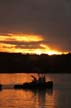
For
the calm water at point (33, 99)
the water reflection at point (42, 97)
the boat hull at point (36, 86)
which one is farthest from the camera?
the boat hull at point (36, 86)

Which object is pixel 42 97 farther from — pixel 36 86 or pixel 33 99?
pixel 36 86

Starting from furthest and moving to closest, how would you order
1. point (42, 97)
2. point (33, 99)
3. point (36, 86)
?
point (36, 86) → point (42, 97) → point (33, 99)

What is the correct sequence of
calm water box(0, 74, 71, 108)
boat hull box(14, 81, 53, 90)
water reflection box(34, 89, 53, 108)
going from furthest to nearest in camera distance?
boat hull box(14, 81, 53, 90) < water reflection box(34, 89, 53, 108) < calm water box(0, 74, 71, 108)

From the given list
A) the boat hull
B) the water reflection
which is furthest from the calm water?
the boat hull

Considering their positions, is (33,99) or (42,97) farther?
(42,97)

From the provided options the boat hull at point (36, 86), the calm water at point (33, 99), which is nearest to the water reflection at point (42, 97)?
the calm water at point (33, 99)

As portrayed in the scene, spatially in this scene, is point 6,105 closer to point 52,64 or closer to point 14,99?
point 14,99

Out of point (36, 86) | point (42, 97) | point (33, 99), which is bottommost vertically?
point (33, 99)

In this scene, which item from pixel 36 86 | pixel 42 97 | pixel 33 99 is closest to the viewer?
pixel 33 99

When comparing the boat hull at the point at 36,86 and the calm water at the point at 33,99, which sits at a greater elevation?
the boat hull at the point at 36,86

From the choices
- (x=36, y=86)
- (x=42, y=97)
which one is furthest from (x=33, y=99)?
(x=36, y=86)

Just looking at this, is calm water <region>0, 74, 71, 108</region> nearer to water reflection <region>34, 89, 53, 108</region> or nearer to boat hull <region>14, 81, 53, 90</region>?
water reflection <region>34, 89, 53, 108</region>

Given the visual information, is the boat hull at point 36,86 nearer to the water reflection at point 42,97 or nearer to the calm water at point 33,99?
the water reflection at point 42,97

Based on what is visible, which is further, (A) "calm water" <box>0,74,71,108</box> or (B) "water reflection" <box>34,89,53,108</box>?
(B) "water reflection" <box>34,89,53,108</box>
